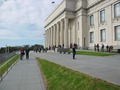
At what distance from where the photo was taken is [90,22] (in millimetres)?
61781

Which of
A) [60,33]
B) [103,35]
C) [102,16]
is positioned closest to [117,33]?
[103,35]

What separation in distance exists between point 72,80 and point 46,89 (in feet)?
4.98

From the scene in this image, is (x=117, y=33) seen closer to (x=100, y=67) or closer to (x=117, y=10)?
(x=117, y=10)

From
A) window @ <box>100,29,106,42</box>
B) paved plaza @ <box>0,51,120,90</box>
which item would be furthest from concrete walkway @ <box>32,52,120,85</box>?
window @ <box>100,29,106,42</box>

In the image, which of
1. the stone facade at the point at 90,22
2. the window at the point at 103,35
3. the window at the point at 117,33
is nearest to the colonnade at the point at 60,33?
the stone facade at the point at 90,22

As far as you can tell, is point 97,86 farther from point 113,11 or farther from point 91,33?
point 91,33

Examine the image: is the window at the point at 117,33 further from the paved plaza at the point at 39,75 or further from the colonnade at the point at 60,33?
the paved plaza at the point at 39,75

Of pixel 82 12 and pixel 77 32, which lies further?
pixel 77 32

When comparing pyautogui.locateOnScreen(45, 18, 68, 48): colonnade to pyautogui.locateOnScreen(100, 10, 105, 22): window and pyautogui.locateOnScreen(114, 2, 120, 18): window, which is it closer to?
pyautogui.locateOnScreen(100, 10, 105, 22): window

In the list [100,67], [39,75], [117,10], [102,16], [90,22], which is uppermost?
[117,10]

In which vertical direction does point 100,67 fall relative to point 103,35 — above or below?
below

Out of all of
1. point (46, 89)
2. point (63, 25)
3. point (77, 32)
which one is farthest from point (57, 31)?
point (46, 89)

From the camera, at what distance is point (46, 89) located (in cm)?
1140

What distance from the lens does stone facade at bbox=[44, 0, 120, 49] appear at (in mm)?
47938
